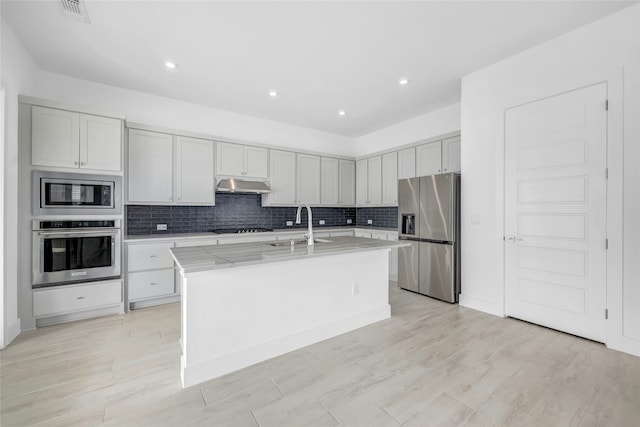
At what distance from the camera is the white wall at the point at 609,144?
7.54ft

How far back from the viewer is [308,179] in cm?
531

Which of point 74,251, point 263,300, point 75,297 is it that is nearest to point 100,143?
point 74,251

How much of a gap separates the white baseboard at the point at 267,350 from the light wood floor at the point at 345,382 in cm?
7

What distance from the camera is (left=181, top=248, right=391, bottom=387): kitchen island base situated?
198cm

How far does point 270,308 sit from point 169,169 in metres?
2.78

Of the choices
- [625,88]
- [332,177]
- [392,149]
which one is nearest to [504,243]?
[625,88]

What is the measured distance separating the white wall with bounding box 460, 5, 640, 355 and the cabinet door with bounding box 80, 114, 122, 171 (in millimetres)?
4317

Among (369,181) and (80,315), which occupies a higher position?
(369,181)

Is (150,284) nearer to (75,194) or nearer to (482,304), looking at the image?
(75,194)

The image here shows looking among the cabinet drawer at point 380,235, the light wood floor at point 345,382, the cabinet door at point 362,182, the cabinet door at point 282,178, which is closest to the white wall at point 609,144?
the light wood floor at point 345,382

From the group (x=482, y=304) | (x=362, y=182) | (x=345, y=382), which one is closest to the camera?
(x=345, y=382)

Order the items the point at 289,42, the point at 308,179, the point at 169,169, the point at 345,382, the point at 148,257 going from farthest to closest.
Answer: the point at 308,179 → the point at 169,169 → the point at 148,257 → the point at 289,42 → the point at 345,382

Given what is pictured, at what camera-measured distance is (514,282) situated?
10.1 ft

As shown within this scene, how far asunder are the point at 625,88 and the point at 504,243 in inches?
67.2
